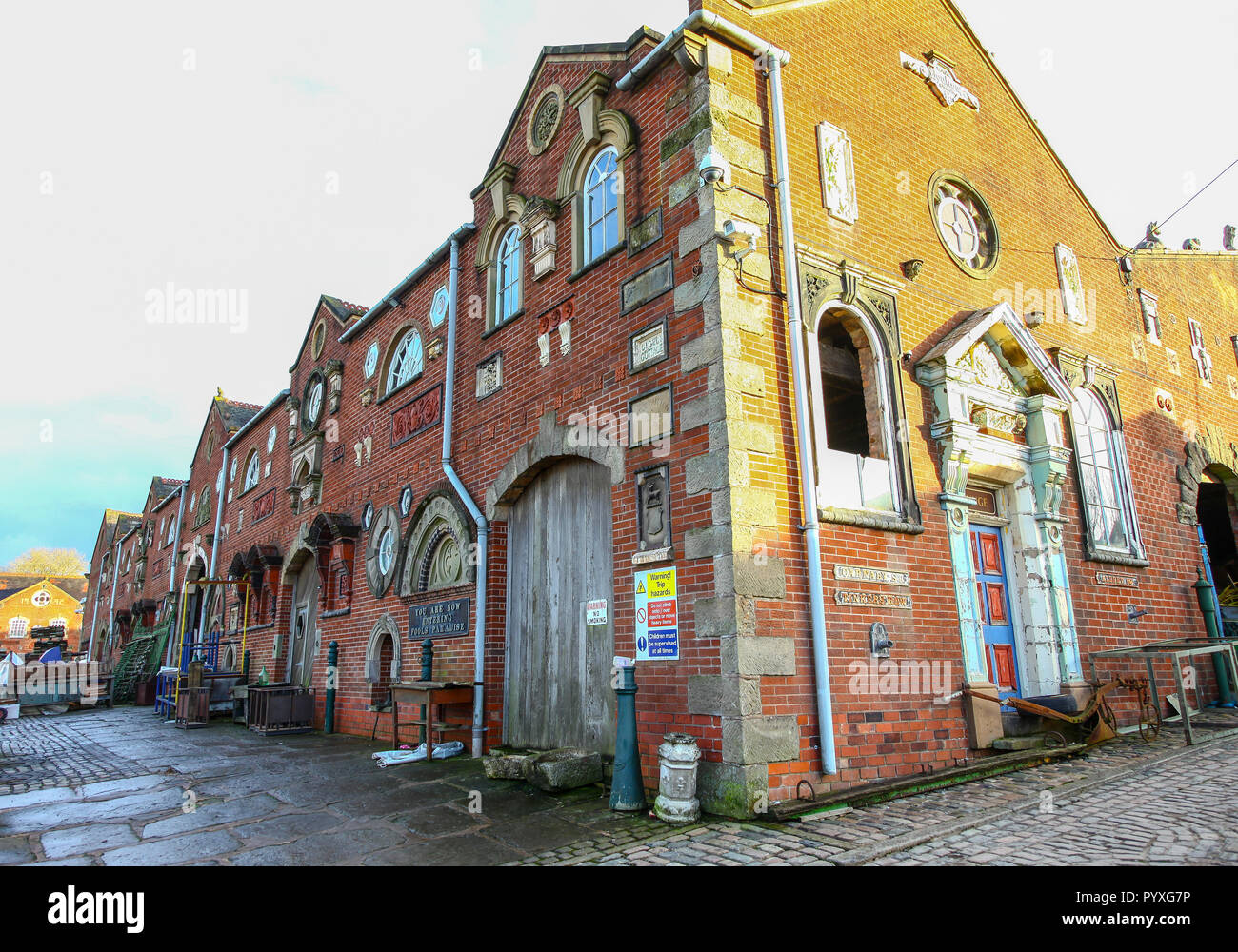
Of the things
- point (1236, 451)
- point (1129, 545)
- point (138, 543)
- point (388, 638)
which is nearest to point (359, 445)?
point (388, 638)

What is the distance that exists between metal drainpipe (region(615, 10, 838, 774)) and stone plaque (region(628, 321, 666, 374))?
111cm

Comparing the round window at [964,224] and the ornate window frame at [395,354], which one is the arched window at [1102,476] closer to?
the round window at [964,224]

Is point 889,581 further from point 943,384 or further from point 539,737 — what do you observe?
point 539,737

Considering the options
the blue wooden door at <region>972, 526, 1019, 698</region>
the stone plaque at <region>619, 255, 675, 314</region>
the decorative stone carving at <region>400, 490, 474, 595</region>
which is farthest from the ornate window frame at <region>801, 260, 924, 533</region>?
the decorative stone carving at <region>400, 490, 474, 595</region>

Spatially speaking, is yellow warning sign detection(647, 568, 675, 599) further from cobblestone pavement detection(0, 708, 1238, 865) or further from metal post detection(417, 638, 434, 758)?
metal post detection(417, 638, 434, 758)

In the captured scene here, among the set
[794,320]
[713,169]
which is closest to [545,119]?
[713,169]

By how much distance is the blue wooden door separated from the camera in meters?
7.66

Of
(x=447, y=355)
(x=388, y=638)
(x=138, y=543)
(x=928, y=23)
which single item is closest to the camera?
(x=928, y=23)

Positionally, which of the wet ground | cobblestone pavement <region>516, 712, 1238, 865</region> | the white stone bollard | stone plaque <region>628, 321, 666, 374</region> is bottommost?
the wet ground

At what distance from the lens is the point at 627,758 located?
562 cm

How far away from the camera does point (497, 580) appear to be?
8750 mm

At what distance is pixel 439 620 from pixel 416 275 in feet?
18.5

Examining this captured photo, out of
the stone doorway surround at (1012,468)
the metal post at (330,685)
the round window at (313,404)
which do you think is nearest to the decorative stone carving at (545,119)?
the stone doorway surround at (1012,468)

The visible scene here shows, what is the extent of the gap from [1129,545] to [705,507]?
6.92m
